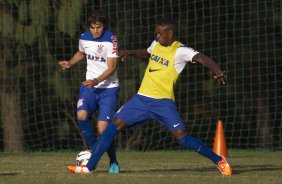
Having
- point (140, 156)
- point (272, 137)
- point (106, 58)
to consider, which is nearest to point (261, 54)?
point (272, 137)

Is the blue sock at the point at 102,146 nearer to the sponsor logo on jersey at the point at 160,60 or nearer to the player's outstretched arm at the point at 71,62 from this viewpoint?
the sponsor logo on jersey at the point at 160,60

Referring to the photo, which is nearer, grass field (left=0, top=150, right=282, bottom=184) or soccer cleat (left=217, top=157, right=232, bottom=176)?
grass field (left=0, top=150, right=282, bottom=184)

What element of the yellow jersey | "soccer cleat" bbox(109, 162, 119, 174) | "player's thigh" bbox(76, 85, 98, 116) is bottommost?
"soccer cleat" bbox(109, 162, 119, 174)

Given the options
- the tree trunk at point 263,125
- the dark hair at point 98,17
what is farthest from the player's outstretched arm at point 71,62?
the tree trunk at point 263,125

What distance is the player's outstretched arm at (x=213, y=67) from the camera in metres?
10.5

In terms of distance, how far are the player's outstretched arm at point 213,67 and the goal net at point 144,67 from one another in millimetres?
8881

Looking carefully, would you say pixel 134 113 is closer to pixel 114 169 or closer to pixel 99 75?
pixel 114 169

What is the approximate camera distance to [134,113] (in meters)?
11.1

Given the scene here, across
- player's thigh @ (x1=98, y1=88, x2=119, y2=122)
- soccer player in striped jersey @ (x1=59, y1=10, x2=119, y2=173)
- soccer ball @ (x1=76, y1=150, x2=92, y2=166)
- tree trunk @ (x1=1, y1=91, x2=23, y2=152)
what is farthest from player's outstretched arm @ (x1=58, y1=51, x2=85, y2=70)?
tree trunk @ (x1=1, y1=91, x2=23, y2=152)

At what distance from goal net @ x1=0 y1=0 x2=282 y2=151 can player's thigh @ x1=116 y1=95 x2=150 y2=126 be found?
8.67 metres

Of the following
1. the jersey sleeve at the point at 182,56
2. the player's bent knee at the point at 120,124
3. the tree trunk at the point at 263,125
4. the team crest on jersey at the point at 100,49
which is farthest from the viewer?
the tree trunk at the point at 263,125

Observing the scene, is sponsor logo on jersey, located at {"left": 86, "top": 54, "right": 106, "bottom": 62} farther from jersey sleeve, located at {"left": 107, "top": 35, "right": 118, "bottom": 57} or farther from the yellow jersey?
the yellow jersey

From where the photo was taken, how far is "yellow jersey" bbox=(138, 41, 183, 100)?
1115cm

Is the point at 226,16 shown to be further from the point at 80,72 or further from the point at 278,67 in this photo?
the point at 80,72
